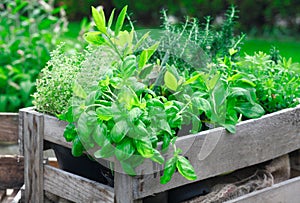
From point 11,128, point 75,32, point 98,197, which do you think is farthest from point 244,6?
point 98,197

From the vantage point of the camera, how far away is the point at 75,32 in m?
8.18

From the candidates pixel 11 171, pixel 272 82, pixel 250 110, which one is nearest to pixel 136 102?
pixel 250 110

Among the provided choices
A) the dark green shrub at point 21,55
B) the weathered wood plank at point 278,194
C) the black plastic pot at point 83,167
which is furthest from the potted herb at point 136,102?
the dark green shrub at point 21,55

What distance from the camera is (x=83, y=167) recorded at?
2.25 metres

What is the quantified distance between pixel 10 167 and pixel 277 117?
3.90ft

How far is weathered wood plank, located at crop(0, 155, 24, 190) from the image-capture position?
107 inches

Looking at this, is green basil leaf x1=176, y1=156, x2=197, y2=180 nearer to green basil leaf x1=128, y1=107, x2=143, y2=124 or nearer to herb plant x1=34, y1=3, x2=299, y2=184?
herb plant x1=34, y1=3, x2=299, y2=184

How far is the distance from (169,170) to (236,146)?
438mm

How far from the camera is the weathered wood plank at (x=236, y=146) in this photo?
2057 millimetres

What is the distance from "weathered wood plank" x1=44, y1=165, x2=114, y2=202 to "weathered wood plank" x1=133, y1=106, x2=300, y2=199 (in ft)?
0.61

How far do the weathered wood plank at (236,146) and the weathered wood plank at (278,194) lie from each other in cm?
12

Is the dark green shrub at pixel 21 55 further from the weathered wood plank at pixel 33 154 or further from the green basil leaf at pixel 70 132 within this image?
the green basil leaf at pixel 70 132

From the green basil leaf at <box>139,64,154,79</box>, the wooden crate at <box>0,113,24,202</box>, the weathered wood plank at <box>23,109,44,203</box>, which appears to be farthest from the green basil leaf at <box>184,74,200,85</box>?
the wooden crate at <box>0,113,24,202</box>

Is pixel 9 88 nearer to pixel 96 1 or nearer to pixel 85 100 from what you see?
pixel 85 100
